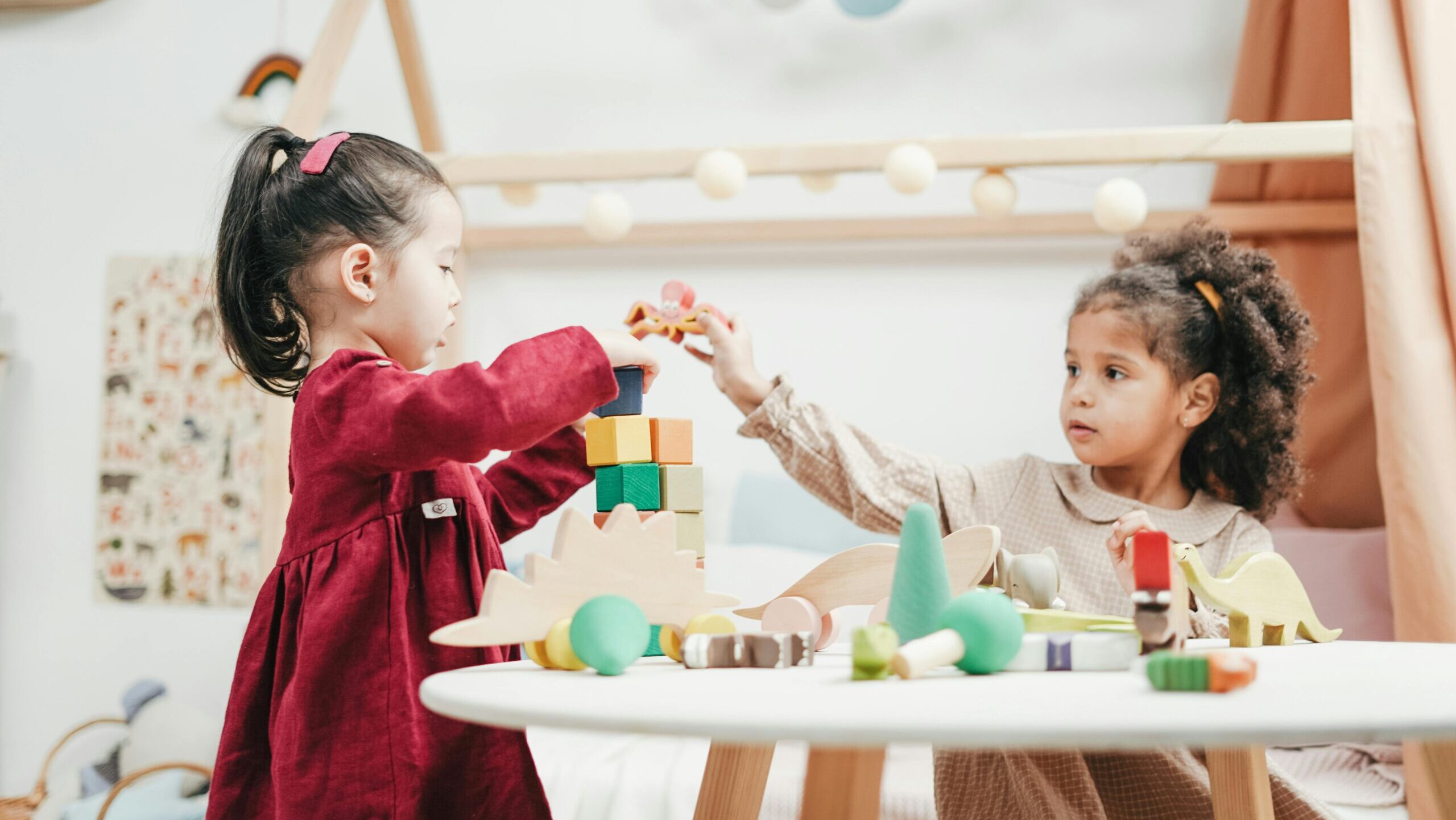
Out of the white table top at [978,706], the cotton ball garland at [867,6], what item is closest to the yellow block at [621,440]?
the white table top at [978,706]

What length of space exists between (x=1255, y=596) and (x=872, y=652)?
34cm

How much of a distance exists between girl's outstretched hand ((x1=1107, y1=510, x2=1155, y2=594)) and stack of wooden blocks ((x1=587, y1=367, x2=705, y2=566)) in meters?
0.32

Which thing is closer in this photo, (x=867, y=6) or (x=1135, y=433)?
(x=1135, y=433)

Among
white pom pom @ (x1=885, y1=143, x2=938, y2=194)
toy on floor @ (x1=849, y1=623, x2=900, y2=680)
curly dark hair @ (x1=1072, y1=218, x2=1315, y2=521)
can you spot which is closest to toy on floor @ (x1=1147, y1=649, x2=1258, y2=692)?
toy on floor @ (x1=849, y1=623, x2=900, y2=680)

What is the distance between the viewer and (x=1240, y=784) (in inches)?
30.7

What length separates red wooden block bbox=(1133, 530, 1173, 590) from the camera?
563 mm

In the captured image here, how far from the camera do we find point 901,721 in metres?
0.39

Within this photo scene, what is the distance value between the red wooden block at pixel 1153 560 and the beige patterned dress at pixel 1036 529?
427mm

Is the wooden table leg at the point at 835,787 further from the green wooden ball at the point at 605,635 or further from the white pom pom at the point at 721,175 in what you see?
the white pom pom at the point at 721,175

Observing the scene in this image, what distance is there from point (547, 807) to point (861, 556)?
27cm

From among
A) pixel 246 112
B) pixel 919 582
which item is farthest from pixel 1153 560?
pixel 246 112

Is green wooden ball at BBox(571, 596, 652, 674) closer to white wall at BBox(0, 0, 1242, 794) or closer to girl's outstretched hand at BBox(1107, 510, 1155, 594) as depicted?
girl's outstretched hand at BBox(1107, 510, 1155, 594)

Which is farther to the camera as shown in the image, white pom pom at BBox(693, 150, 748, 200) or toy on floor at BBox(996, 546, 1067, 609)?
white pom pom at BBox(693, 150, 748, 200)

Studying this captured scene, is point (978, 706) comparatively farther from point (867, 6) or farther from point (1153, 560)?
point (867, 6)
